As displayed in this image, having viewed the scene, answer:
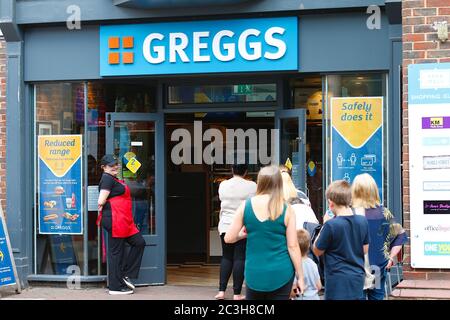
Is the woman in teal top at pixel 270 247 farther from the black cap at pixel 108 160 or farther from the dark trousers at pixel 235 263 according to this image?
the black cap at pixel 108 160

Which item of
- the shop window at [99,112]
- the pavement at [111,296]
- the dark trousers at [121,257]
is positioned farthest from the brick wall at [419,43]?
the shop window at [99,112]

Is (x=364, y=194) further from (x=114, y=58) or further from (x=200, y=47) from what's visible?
(x=114, y=58)

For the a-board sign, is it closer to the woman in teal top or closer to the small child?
the woman in teal top

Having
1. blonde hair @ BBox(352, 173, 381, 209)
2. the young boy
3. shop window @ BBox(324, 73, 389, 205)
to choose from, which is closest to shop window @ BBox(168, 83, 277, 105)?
shop window @ BBox(324, 73, 389, 205)

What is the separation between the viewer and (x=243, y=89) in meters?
9.38

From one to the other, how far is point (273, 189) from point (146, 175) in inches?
173

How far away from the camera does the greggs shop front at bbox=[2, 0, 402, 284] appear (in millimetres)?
8570

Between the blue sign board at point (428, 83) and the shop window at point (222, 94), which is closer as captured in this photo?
the blue sign board at point (428, 83)

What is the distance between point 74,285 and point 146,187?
5.10 feet

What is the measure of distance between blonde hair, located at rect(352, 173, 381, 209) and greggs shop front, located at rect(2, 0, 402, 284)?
2423 mm

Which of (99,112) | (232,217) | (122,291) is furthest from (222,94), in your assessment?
(122,291)

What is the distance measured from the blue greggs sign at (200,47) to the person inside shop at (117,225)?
1.27 metres

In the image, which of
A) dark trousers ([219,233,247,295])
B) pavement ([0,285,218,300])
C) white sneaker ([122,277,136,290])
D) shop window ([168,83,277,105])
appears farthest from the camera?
shop window ([168,83,277,105])

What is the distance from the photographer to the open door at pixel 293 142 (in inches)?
349
